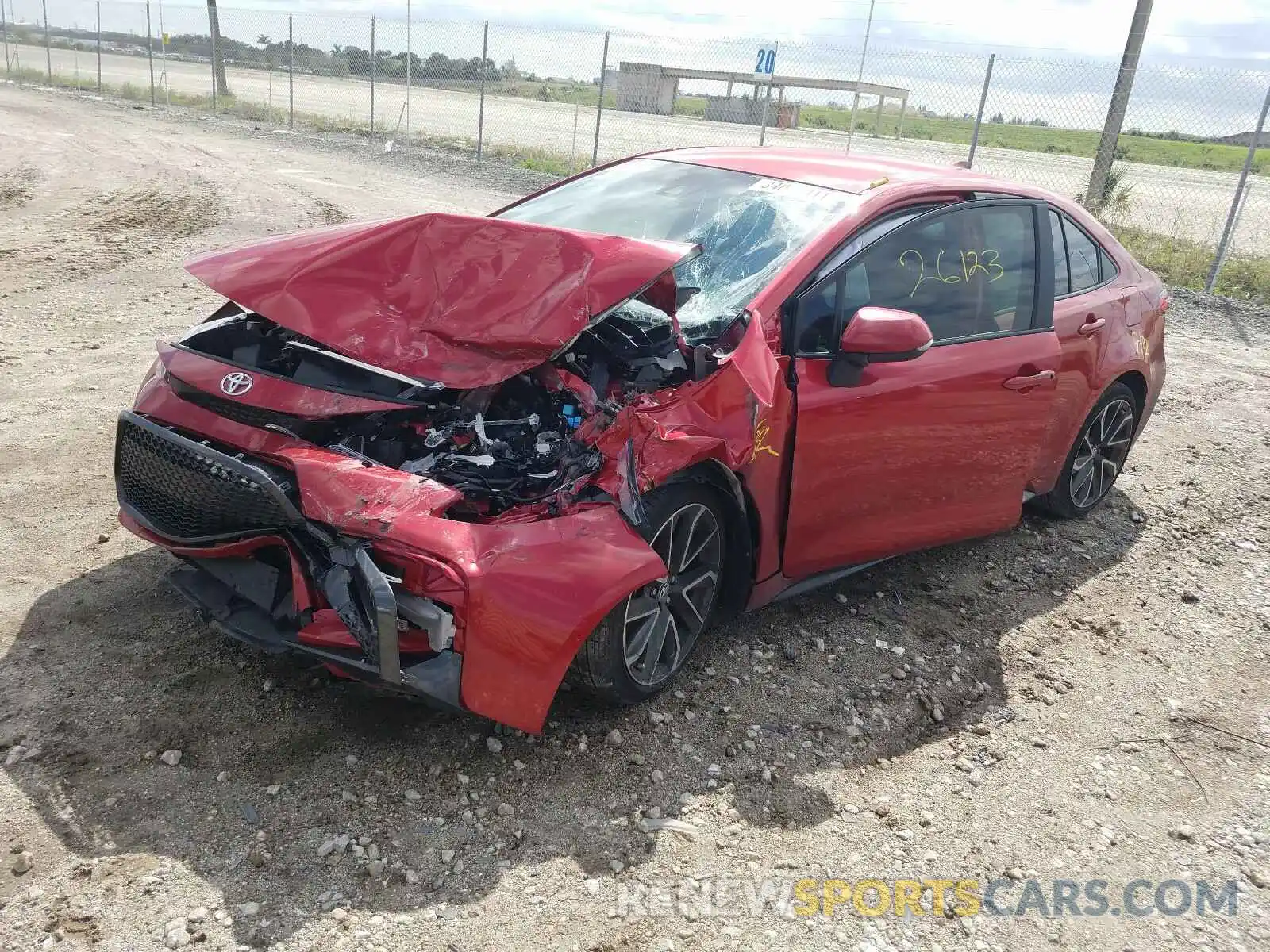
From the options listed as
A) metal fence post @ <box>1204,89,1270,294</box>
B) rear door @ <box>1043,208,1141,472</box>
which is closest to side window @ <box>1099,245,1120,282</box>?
rear door @ <box>1043,208,1141,472</box>

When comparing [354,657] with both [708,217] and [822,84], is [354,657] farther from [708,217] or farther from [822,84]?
[822,84]

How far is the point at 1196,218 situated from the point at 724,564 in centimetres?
1393

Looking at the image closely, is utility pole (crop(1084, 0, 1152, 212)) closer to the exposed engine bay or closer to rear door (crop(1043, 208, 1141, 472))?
rear door (crop(1043, 208, 1141, 472))

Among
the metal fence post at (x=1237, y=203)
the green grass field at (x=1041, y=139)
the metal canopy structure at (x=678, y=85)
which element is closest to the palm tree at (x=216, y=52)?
the metal canopy structure at (x=678, y=85)

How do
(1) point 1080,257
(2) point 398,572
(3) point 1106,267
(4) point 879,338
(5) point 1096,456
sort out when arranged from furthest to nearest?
(5) point 1096,456
(3) point 1106,267
(1) point 1080,257
(4) point 879,338
(2) point 398,572

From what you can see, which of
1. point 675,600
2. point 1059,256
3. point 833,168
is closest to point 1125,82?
point 1059,256

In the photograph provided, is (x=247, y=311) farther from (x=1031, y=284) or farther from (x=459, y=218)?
(x=1031, y=284)

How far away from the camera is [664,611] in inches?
131

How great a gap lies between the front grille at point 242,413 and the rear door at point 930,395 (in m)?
1.70

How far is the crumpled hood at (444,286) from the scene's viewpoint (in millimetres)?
3102

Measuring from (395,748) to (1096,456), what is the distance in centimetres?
403

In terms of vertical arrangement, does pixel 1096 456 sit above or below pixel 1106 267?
below

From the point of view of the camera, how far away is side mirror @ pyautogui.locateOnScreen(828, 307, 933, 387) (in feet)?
11.1

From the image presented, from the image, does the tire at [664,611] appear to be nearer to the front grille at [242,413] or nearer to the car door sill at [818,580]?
the car door sill at [818,580]
